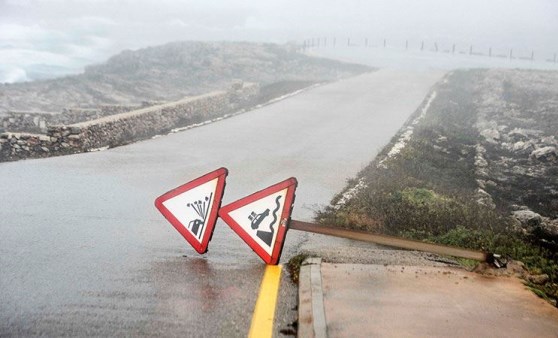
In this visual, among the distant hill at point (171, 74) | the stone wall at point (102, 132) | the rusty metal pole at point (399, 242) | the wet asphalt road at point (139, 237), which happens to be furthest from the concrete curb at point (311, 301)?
the distant hill at point (171, 74)

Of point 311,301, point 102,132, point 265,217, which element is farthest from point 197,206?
point 102,132

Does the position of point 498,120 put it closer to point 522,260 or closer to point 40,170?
point 522,260

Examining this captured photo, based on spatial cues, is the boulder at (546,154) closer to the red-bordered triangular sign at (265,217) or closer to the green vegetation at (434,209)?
the green vegetation at (434,209)

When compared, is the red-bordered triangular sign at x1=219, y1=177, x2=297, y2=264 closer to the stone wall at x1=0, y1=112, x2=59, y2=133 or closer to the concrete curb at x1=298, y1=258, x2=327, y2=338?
the concrete curb at x1=298, y1=258, x2=327, y2=338

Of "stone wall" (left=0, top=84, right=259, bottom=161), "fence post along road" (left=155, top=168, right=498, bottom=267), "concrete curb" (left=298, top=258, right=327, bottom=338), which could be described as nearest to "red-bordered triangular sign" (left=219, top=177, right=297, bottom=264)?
"fence post along road" (left=155, top=168, right=498, bottom=267)

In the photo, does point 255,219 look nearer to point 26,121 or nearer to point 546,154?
point 546,154

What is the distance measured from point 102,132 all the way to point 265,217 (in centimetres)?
900

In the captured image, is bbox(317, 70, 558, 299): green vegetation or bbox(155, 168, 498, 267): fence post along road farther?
bbox(317, 70, 558, 299): green vegetation

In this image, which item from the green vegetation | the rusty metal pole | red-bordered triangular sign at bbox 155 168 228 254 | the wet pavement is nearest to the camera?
the wet pavement

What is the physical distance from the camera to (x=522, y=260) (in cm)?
636

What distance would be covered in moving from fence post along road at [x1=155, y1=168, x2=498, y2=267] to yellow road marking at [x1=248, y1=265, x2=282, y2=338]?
0.86 ft

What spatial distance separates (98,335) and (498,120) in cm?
2066

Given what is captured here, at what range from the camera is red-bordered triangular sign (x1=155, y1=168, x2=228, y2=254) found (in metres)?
5.87

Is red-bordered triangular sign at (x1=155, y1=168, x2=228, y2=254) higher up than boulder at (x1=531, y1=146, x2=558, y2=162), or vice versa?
red-bordered triangular sign at (x1=155, y1=168, x2=228, y2=254)
